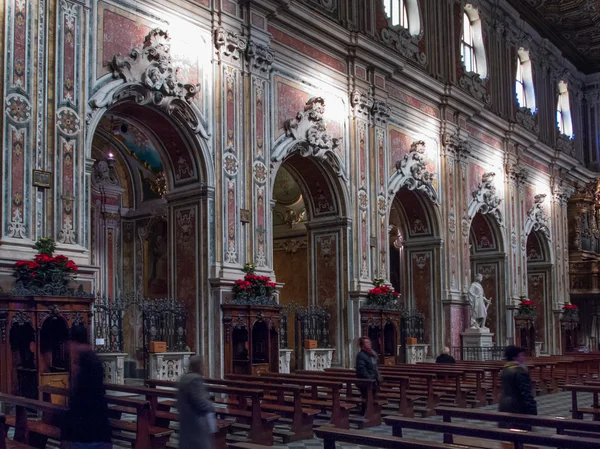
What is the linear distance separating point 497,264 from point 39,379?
2186 cm

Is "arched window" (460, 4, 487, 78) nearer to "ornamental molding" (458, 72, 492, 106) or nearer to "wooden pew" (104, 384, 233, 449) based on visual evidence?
"ornamental molding" (458, 72, 492, 106)

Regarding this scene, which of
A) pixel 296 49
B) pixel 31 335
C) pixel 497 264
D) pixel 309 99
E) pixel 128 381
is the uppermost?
pixel 296 49

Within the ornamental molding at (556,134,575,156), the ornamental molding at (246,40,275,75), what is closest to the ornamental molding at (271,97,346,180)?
the ornamental molding at (246,40,275,75)

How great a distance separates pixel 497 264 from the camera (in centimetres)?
3034

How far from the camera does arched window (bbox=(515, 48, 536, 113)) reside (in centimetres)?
3394

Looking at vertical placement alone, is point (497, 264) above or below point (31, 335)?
above

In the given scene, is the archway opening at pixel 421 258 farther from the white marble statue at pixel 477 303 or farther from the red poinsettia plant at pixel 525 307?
the red poinsettia plant at pixel 525 307

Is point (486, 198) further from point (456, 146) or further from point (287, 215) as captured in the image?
point (287, 215)

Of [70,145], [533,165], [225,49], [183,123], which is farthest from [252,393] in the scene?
[533,165]

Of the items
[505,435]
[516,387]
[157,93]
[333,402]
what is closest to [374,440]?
[505,435]

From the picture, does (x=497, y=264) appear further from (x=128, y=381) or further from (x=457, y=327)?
(x=128, y=381)

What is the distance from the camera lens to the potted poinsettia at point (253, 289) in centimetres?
1670

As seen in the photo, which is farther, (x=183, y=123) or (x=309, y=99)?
(x=309, y=99)

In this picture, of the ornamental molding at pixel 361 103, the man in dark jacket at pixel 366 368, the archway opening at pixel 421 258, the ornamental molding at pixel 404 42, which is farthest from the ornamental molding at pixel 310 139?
the man in dark jacket at pixel 366 368
